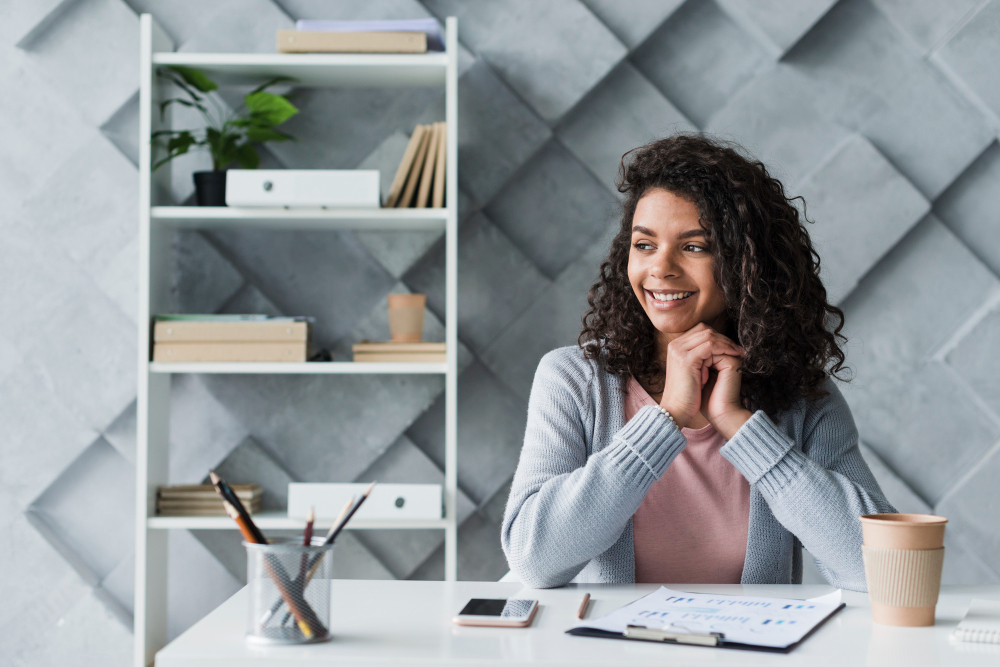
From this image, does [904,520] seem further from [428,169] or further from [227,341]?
[227,341]

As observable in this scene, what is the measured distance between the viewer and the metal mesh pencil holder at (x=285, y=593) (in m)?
0.74

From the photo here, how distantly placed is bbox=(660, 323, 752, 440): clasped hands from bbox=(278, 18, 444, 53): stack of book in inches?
36.0

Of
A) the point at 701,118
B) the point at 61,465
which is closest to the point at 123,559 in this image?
the point at 61,465

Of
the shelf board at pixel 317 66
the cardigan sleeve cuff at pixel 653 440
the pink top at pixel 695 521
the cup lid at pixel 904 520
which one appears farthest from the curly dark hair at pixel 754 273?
the shelf board at pixel 317 66

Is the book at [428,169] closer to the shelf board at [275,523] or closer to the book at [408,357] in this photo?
the book at [408,357]

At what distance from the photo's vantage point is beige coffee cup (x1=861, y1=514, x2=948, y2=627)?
2.67 feet

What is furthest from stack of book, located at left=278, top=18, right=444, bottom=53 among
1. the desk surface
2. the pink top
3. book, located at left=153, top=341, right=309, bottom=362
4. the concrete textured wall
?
the desk surface

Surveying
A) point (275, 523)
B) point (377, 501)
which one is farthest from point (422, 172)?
point (275, 523)

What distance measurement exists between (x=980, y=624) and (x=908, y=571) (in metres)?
0.09

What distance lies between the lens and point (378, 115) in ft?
6.72

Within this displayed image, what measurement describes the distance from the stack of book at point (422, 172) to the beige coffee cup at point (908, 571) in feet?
4.04

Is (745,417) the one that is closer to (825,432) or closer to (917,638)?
(825,432)

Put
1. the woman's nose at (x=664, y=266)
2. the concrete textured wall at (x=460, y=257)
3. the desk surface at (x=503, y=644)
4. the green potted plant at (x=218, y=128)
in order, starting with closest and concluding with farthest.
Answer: the desk surface at (x=503, y=644), the woman's nose at (x=664, y=266), the green potted plant at (x=218, y=128), the concrete textured wall at (x=460, y=257)

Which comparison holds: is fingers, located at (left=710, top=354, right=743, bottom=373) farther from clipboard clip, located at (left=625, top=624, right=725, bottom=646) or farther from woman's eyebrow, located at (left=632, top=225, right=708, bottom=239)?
clipboard clip, located at (left=625, top=624, right=725, bottom=646)
